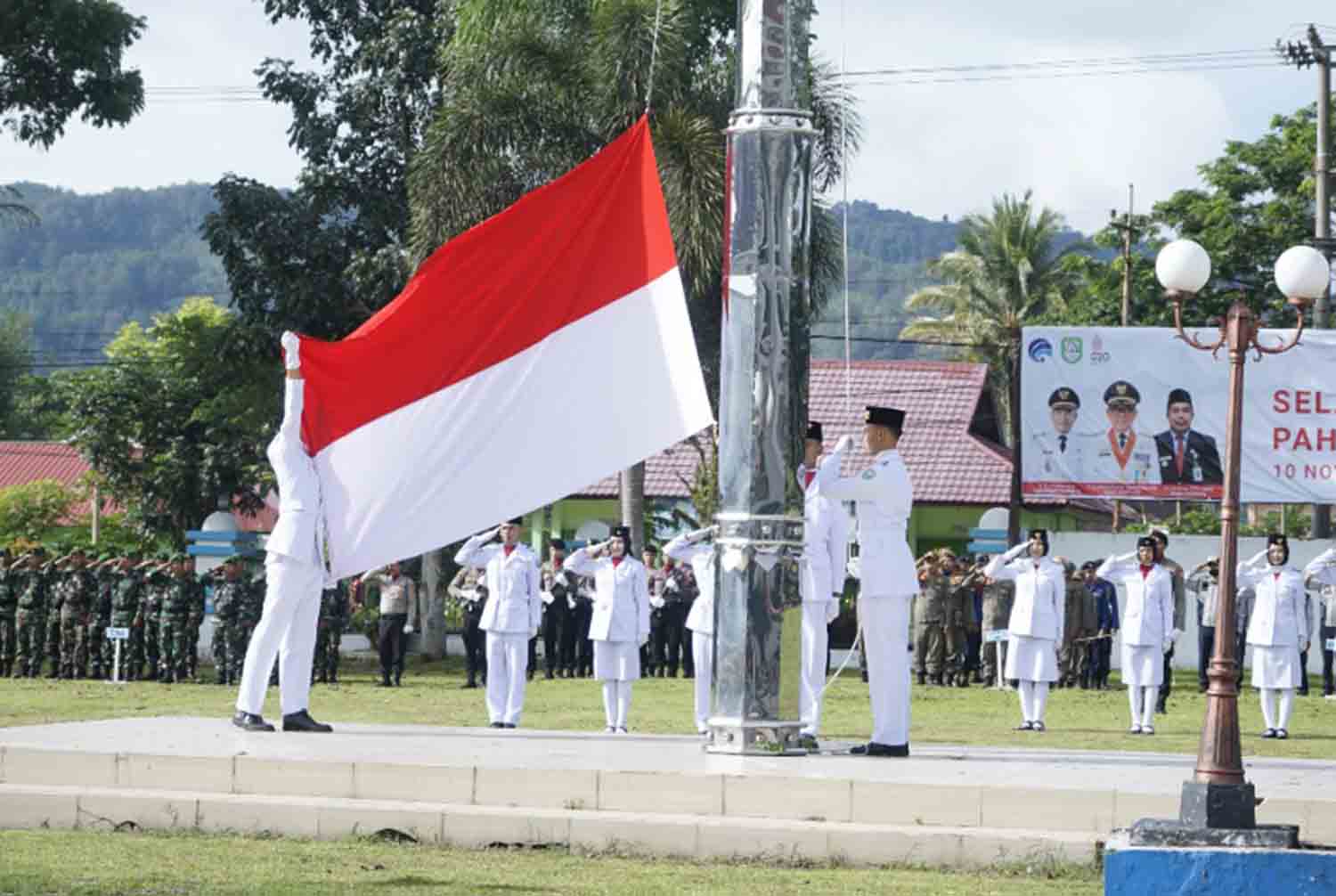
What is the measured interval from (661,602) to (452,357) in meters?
17.7

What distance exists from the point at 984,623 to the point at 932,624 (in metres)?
0.85

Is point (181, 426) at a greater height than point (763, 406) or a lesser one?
greater

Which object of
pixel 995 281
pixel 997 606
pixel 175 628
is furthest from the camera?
pixel 995 281

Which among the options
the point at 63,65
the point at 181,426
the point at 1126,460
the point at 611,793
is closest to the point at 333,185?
the point at 63,65

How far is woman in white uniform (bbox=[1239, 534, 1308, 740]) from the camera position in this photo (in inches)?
826


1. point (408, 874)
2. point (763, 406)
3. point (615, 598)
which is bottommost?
point (408, 874)

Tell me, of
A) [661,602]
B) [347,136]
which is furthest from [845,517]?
[347,136]

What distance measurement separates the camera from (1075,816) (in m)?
10.7

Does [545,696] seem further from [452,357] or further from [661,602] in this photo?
[452,357]

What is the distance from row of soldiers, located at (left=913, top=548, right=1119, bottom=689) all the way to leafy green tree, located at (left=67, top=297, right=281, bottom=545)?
40.0 feet

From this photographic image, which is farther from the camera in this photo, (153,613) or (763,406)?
(153,613)

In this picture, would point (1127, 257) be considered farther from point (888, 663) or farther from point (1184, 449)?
point (888, 663)

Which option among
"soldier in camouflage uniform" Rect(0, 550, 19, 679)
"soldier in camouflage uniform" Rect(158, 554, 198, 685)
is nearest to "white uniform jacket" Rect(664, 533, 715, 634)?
"soldier in camouflage uniform" Rect(158, 554, 198, 685)

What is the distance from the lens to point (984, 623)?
29.1 meters
